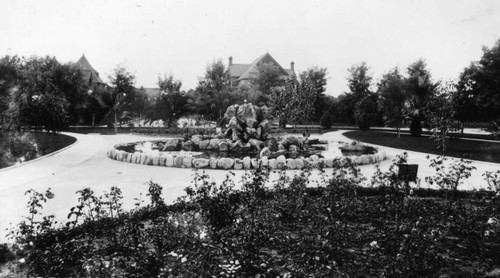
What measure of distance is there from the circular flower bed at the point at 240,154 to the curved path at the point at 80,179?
0.45m

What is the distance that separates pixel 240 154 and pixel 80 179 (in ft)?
23.3

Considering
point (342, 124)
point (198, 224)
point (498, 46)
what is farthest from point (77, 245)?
point (342, 124)

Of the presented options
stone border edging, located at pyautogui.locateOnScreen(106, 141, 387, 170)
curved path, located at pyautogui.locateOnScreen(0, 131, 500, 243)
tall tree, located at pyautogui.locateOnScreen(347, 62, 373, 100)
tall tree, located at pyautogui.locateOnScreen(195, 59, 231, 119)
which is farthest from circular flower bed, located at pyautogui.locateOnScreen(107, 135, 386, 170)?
tall tree, located at pyautogui.locateOnScreen(347, 62, 373, 100)

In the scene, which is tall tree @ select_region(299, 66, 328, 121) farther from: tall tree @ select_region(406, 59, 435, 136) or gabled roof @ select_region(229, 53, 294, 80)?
tall tree @ select_region(406, 59, 435, 136)

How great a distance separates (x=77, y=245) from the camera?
16.8ft

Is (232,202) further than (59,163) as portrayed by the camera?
No

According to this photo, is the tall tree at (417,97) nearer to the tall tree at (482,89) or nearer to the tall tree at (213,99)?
the tall tree at (482,89)

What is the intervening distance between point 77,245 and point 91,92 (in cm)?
3370

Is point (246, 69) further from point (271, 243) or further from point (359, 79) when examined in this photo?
point (271, 243)

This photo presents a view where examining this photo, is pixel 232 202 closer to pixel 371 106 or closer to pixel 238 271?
pixel 238 271

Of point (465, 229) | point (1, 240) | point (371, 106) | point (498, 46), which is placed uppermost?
point (498, 46)

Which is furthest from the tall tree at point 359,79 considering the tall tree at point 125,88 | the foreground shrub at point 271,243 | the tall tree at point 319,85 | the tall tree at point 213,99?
the foreground shrub at point 271,243

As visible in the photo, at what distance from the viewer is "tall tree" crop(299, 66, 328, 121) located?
145ft

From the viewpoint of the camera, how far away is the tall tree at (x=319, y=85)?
44.1m
